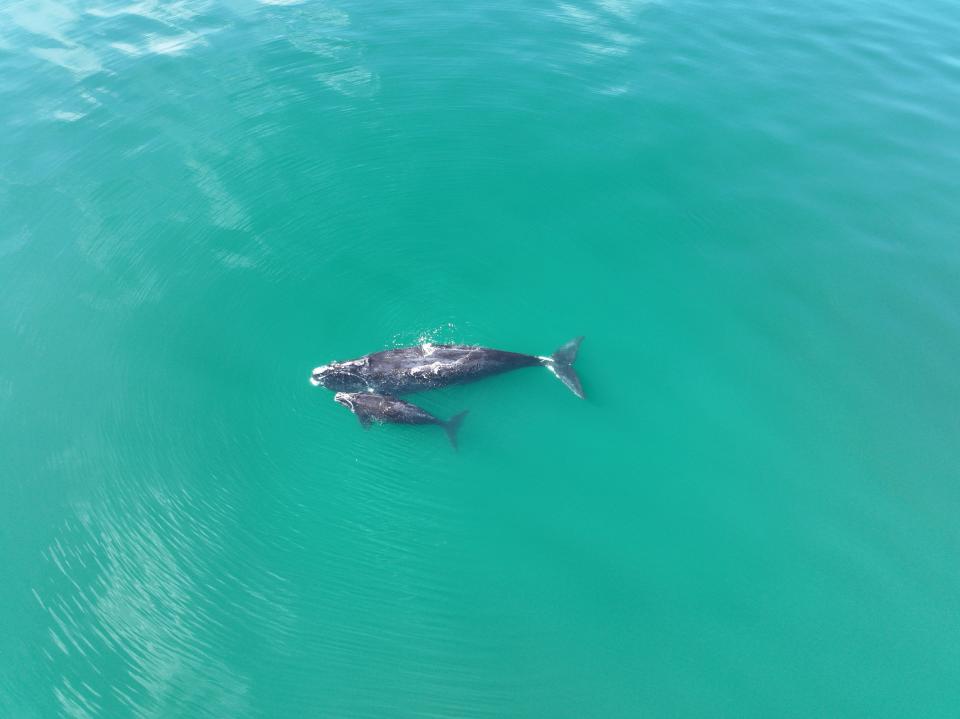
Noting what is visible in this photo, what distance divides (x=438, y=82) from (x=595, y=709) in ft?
99.7

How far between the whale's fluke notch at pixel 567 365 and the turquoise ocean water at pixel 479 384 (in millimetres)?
583

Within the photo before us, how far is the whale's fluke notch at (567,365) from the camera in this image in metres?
20.1

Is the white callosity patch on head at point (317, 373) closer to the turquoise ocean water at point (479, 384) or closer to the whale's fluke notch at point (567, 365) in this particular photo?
the turquoise ocean water at point (479, 384)

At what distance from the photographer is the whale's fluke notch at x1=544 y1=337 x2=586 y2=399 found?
20.1 meters

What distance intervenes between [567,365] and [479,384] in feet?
10.9

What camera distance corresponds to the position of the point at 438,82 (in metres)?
31.2

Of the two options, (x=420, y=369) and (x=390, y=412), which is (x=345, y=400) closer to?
(x=390, y=412)

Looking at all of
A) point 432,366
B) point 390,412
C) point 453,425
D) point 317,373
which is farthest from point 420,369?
point 317,373

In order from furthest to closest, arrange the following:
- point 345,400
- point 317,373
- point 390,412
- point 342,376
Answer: point 317,373 → point 342,376 → point 345,400 → point 390,412

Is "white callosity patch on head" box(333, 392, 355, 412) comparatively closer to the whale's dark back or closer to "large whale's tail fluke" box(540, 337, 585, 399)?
the whale's dark back

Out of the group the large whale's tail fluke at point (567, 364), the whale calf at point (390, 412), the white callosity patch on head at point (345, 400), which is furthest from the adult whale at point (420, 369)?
the whale calf at point (390, 412)

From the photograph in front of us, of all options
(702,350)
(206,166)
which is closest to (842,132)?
(702,350)

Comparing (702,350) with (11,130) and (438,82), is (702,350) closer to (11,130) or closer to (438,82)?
(438,82)

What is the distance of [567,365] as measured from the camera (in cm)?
2042
